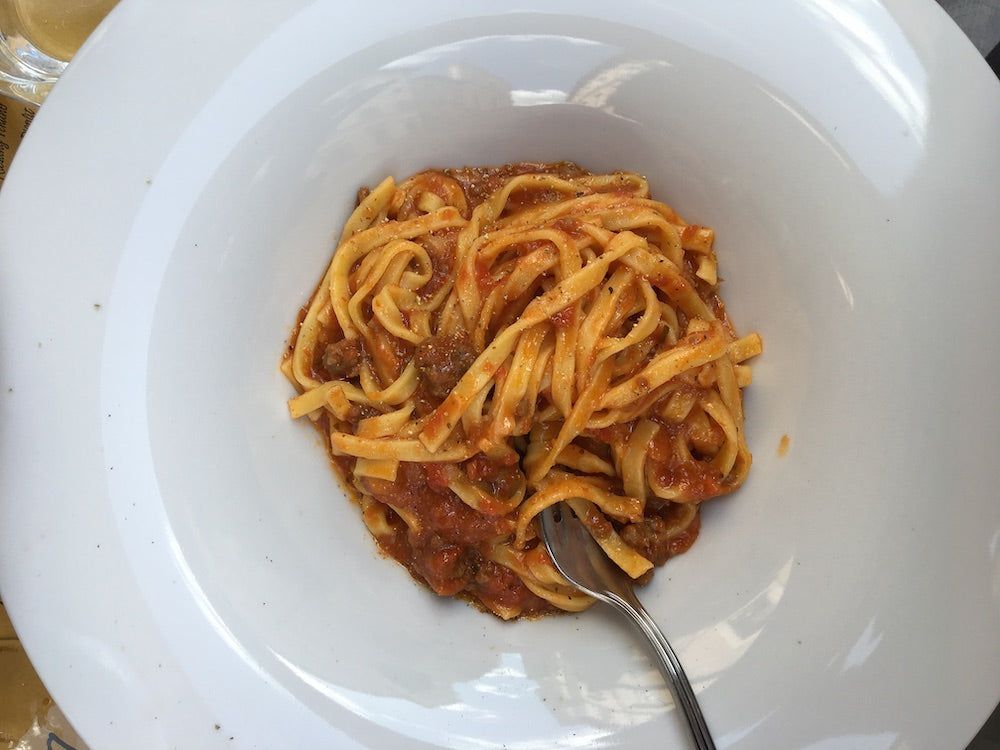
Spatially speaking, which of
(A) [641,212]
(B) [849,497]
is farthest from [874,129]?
(B) [849,497]

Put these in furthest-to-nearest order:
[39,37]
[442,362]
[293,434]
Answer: [39,37], [293,434], [442,362]

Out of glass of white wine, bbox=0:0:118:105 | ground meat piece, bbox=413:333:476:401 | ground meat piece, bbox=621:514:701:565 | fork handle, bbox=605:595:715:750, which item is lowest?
fork handle, bbox=605:595:715:750

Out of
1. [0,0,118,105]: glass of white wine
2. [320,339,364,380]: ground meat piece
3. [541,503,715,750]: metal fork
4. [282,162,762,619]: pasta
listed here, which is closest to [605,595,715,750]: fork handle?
[541,503,715,750]: metal fork

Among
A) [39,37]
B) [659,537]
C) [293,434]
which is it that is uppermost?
[39,37]

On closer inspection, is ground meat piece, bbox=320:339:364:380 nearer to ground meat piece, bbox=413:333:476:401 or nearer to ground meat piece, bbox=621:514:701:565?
ground meat piece, bbox=413:333:476:401

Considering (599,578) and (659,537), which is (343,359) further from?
(659,537)

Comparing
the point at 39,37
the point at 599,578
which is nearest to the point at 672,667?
the point at 599,578

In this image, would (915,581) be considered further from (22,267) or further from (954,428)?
(22,267)
